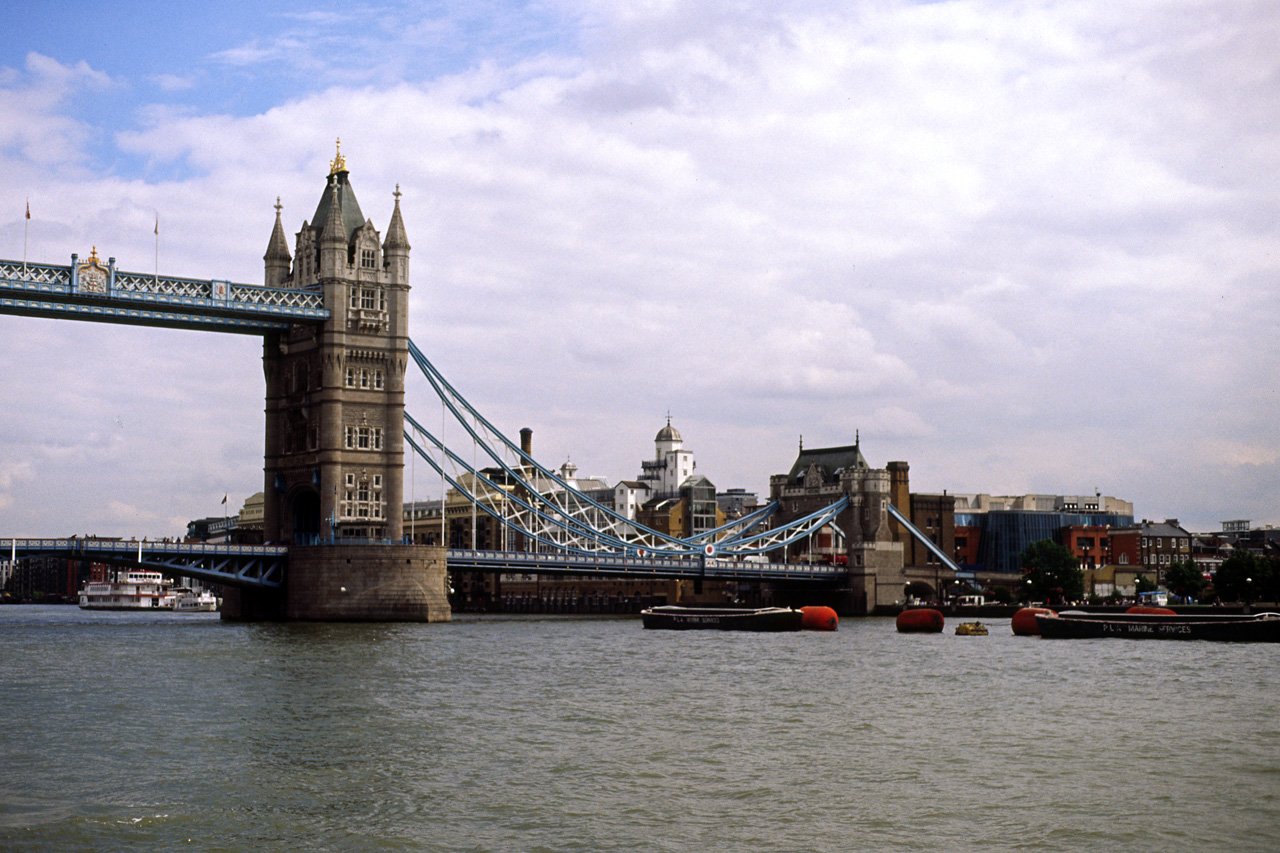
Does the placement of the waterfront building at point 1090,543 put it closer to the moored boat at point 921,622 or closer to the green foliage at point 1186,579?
the green foliage at point 1186,579

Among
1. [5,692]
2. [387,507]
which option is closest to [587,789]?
[5,692]

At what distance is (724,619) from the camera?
95.1m

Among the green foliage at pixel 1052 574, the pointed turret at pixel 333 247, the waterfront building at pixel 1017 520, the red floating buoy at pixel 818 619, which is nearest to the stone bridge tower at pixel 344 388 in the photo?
the pointed turret at pixel 333 247

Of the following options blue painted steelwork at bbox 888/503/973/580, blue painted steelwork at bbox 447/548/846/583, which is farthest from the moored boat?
blue painted steelwork at bbox 888/503/973/580

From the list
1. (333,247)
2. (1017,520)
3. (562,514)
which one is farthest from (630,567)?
(1017,520)

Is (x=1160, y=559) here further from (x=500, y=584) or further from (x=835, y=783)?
(x=835, y=783)

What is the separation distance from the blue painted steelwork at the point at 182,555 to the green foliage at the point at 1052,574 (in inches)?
2961

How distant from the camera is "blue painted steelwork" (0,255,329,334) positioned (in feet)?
256

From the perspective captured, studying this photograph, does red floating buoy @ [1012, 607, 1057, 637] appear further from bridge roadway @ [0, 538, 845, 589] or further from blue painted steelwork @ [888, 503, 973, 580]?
blue painted steelwork @ [888, 503, 973, 580]

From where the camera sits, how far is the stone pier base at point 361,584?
271 feet

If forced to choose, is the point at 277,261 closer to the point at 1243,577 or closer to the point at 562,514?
the point at 562,514

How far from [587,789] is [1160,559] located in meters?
146

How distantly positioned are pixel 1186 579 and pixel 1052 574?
12278mm

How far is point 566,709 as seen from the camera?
1578 inches
